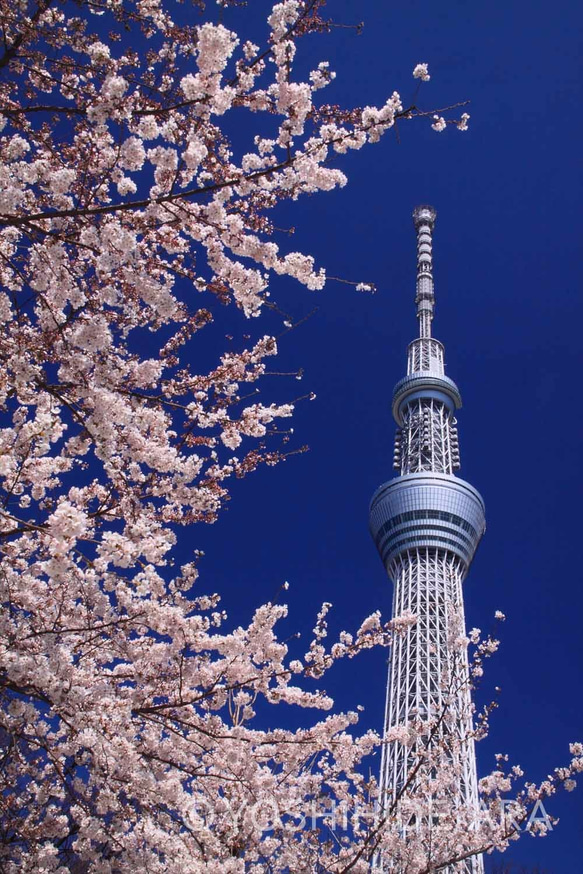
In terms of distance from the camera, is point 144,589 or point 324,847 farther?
point 324,847

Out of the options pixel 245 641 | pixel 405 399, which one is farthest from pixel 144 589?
pixel 405 399

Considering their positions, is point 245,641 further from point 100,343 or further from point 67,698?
point 100,343

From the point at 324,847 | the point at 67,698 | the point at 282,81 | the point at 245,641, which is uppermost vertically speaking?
the point at 282,81

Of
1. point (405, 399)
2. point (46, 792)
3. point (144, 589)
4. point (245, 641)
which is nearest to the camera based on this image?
point (144, 589)

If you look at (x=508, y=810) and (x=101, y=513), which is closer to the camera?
(x=101, y=513)

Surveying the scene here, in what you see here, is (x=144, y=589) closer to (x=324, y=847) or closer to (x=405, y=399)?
(x=324, y=847)

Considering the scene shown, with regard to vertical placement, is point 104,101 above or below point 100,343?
above

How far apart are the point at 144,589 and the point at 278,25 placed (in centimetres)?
360

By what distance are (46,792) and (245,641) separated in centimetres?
202

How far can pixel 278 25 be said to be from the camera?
4430mm

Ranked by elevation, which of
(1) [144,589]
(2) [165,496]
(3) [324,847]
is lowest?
(3) [324,847]

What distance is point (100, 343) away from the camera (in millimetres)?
4250

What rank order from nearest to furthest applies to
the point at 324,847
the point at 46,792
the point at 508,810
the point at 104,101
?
the point at 104,101
the point at 46,792
the point at 324,847
the point at 508,810

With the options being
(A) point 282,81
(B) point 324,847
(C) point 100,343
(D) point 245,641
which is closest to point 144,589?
(C) point 100,343
